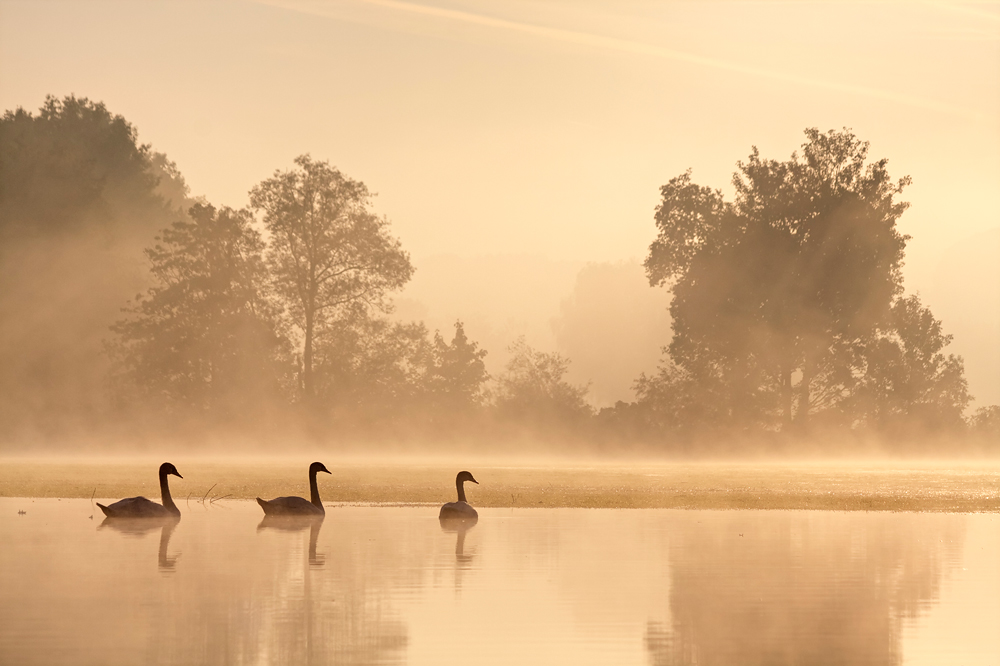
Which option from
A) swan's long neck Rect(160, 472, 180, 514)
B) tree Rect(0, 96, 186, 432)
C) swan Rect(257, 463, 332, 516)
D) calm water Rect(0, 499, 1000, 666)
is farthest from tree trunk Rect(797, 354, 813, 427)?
swan's long neck Rect(160, 472, 180, 514)

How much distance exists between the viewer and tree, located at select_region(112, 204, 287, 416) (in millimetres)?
84625

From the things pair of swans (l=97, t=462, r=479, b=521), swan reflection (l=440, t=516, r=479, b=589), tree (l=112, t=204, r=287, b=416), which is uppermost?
tree (l=112, t=204, r=287, b=416)

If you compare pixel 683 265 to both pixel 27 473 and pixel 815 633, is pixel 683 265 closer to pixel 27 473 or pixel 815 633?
pixel 27 473

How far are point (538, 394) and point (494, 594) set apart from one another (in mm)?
90888

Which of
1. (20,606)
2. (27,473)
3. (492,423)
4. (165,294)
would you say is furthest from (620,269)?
(20,606)

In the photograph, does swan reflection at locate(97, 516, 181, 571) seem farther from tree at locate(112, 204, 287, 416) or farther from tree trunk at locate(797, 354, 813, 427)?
tree trunk at locate(797, 354, 813, 427)

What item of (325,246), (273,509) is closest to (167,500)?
(273,509)

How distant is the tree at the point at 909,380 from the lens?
3501 inches

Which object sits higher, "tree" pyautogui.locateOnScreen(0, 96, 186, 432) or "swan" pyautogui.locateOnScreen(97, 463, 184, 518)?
"tree" pyautogui.locateOnScreen(0, 96, 186, 432)

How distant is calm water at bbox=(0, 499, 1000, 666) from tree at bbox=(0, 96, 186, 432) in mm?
66497

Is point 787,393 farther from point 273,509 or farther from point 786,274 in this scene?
point 273,509

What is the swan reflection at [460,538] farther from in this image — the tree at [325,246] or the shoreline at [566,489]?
the tree at [325,246]

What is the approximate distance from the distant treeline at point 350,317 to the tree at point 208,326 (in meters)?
0.15

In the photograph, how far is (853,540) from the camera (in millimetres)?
24203
